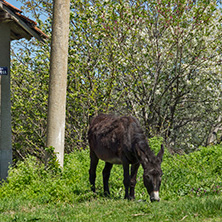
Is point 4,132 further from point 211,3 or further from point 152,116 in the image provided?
point 211,3

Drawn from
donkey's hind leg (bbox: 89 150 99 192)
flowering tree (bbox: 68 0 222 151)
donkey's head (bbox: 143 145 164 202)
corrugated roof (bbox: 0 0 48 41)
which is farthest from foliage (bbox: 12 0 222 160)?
donkey's head (bbox: 143 145 164 202)

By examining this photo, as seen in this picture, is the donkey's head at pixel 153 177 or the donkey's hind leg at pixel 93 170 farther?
the donkey's hind leg at pixel 93 170

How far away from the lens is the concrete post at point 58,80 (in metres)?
9.75

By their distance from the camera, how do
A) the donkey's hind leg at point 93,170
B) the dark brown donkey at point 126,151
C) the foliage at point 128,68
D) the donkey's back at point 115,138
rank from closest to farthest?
the dark brown donkey at point 126,151, the donkey's back at point 115,138, the donkey's hind leg at point 93,170, the foliage at point 128,68

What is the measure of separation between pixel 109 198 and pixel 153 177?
164 cm

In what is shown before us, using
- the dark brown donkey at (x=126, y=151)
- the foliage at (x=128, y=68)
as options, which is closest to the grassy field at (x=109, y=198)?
the dark brown donkey at (x=126, y=151)

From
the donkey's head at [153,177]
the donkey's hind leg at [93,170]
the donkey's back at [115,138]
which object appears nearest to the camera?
the donkey's head at [153,177]

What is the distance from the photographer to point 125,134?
813cm

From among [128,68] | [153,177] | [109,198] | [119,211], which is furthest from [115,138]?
[128,68]

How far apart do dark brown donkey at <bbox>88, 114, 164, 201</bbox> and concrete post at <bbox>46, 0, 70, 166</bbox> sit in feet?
3.23

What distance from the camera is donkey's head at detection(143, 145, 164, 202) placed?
7043mm

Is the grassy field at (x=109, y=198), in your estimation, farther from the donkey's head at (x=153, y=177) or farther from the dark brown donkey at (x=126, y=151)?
the dark brown donkey at (x=126, y=151)

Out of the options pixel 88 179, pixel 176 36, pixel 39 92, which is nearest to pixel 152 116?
pixel 176 36

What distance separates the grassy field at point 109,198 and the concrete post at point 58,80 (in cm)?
68
